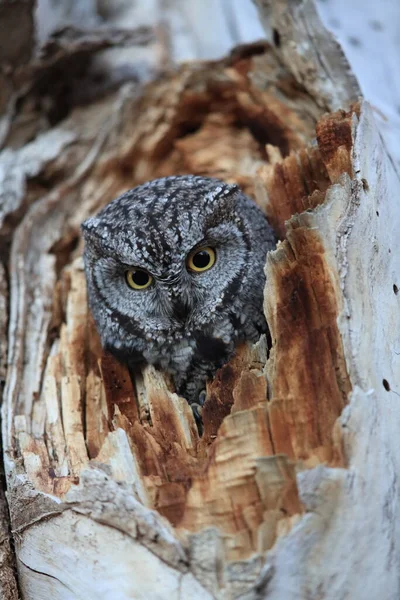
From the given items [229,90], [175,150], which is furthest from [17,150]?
[229,90]

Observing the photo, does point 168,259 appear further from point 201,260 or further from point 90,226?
point 90,226

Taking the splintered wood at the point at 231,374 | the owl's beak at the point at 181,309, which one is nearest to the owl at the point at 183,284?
the owl's beak at the point at 181,309

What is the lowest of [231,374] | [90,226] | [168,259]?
[231,374]

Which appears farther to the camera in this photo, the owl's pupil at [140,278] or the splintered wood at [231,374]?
the owl's pupil at [140,278]

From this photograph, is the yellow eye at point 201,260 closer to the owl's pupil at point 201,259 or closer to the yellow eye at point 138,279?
the owl's pupil at point 201,259

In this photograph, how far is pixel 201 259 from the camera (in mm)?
2895

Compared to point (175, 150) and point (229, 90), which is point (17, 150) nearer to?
point (175, 150)

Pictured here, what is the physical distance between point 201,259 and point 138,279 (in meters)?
0.31

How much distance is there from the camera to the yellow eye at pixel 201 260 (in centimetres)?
286

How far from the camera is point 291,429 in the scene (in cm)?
217

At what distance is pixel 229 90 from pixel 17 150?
1473mm

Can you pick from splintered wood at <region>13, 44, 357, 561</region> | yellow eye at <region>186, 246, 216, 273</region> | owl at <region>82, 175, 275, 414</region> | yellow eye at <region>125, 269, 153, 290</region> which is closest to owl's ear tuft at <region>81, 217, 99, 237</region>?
owl at <region>82, 175, 275, 414</region>

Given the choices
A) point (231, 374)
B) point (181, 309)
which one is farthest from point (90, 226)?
point (231, 374)

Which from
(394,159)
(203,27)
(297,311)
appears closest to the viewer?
(297,311)
